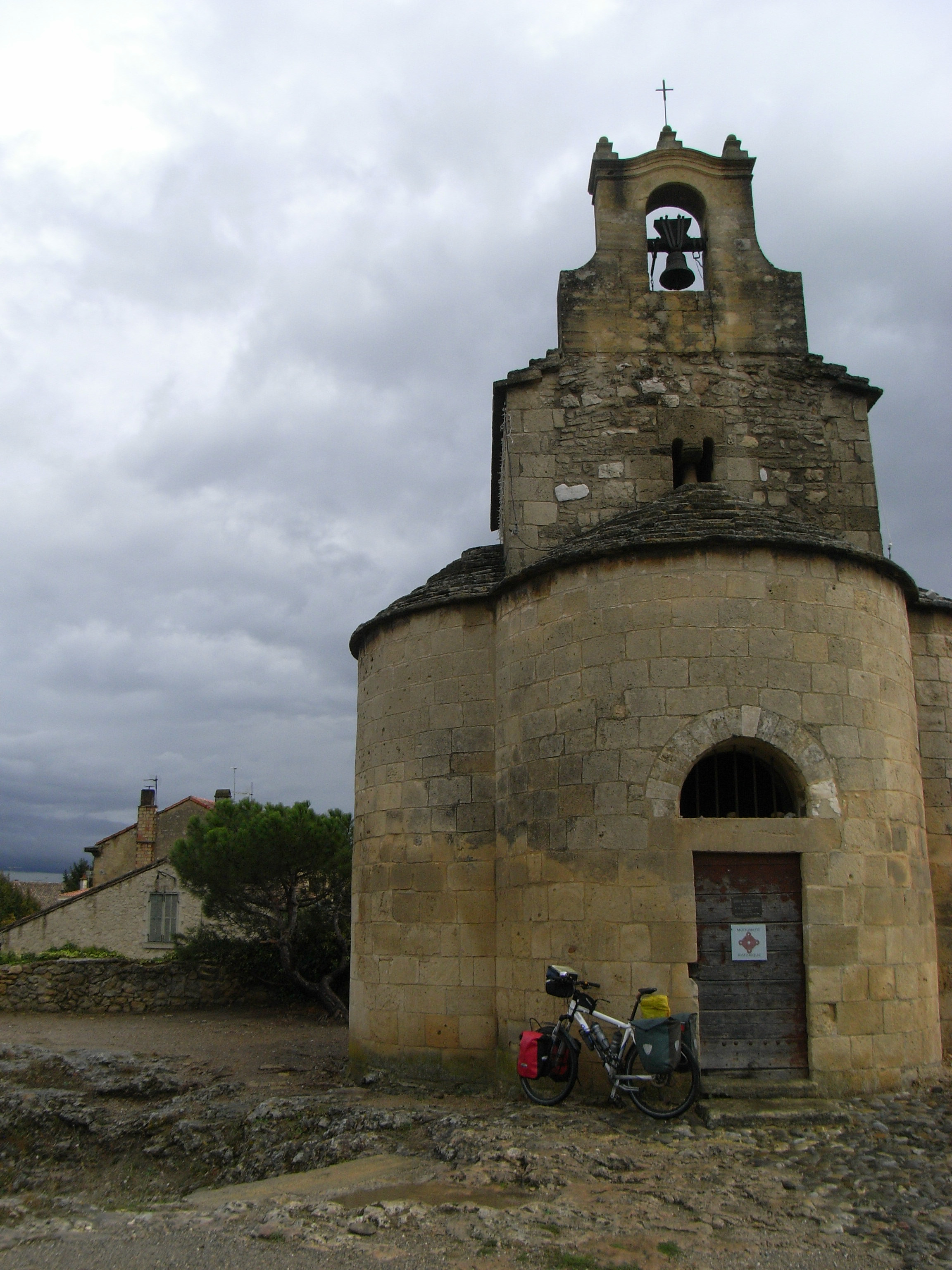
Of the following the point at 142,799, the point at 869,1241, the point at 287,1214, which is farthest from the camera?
the point at 142,799

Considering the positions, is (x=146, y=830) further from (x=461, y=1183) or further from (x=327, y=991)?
(x=461, y=1183)

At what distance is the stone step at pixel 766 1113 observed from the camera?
255 inches

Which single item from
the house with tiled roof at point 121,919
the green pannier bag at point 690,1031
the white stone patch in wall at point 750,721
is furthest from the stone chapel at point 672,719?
the house with tiled roof at point 121,919

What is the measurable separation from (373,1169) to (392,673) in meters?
4.96

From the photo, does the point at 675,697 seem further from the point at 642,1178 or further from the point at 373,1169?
the point at 373,1169

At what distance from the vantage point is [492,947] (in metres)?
8.66

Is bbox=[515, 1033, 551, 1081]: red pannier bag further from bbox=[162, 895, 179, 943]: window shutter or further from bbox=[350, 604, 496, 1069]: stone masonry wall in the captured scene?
bbox=[162, 895, 179, 943]: window shutter

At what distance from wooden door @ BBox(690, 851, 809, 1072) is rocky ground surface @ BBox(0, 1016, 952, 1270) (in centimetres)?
59

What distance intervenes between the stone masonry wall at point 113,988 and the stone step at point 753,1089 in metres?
12.1

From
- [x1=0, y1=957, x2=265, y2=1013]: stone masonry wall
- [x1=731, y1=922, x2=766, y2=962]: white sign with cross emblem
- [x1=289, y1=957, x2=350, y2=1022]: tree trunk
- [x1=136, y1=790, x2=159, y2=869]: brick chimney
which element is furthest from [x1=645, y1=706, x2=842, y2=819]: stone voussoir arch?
[x1=136, y1=790, x2=159, y2=869]: brick chimney

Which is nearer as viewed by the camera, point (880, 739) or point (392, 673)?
point (880, 739)

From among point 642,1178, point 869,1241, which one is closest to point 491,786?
point 642,1178

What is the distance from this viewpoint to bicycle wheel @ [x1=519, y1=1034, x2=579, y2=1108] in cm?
725

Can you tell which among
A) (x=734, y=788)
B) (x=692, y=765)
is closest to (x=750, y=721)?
(x=692, y=765)
